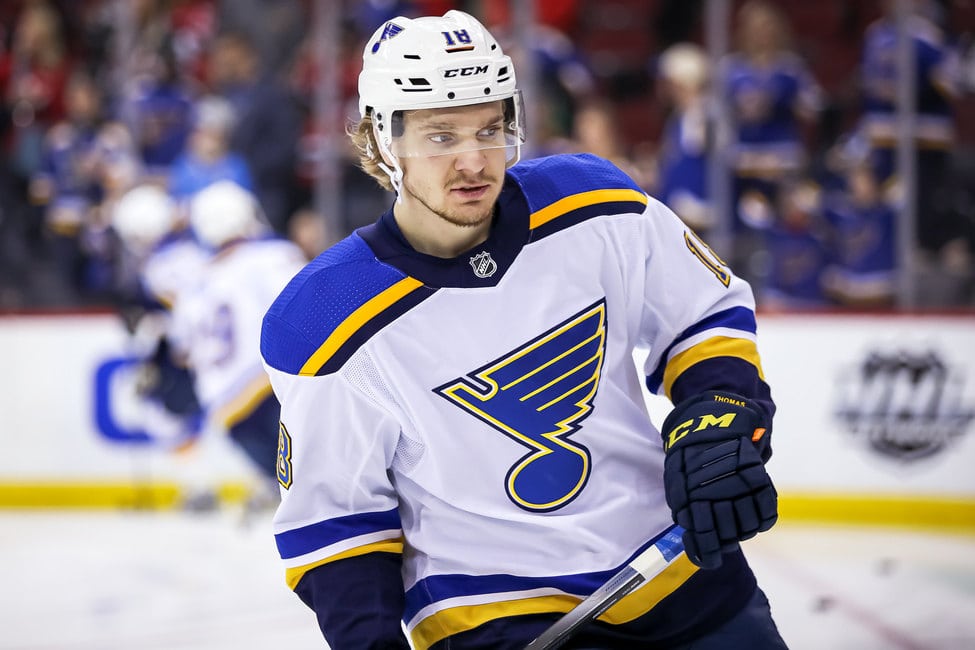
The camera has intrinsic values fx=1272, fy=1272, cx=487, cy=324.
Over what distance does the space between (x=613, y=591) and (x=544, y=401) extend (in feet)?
0.83

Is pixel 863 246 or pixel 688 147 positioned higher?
pixel 688 147

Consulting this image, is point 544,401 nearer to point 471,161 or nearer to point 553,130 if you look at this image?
point 471,161

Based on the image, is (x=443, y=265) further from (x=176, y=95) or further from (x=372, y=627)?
(x=176, y=95)

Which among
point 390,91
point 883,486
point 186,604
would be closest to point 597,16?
point 883,486

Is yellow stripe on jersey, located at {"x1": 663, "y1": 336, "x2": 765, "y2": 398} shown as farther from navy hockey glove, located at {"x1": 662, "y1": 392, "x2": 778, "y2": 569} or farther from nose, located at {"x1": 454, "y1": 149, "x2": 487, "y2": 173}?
nose, located at {"x1": 454, "y1": 149, "x2": 487, "y2": 173}

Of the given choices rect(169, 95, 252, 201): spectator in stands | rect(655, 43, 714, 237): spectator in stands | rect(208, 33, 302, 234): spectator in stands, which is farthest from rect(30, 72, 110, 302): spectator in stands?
rect(655, 43, 714, 237): spectator in stands

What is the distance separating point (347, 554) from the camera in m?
1.62

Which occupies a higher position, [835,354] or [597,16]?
[597,16]

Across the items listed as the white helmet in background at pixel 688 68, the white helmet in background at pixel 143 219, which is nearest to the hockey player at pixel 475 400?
the white helmet in background at pixel 688 68

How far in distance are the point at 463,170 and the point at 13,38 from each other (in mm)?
5305

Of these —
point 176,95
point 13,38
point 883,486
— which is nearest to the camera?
point 883,486

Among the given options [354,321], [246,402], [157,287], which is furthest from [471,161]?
[157,287]

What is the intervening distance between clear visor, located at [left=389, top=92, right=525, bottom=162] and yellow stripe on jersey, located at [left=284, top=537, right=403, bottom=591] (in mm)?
507

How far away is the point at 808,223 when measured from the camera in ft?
15.9
